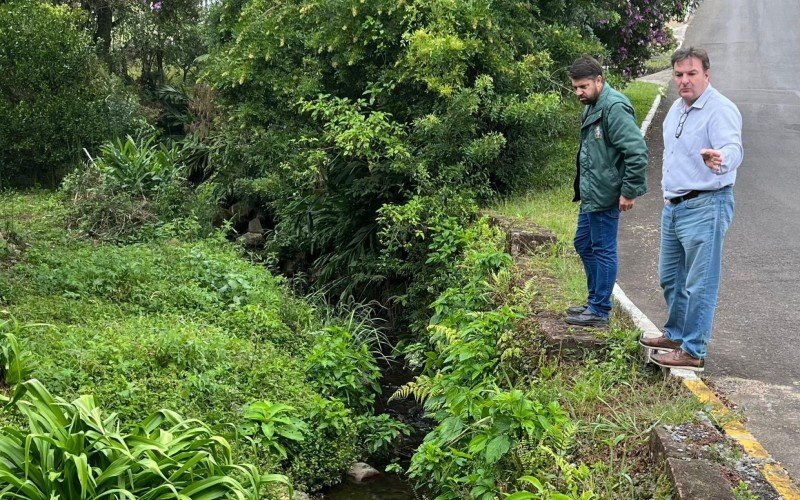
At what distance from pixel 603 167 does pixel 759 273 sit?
3071 millimetres

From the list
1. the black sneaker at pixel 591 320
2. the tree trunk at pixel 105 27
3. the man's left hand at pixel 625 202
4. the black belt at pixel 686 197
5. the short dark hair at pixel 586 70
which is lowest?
the black sneaker at pixel 591 320

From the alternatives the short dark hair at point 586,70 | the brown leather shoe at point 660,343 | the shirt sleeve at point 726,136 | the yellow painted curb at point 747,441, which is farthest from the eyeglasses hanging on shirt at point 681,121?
the yellow painted curb at point 747,441

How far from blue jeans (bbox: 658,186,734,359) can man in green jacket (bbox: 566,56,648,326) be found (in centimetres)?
40

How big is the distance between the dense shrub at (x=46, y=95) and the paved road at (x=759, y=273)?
10.0 metres

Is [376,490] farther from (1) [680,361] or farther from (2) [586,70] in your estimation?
(2) [586,70]

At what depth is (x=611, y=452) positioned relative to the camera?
15.6 ft

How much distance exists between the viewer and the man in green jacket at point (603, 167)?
568cm

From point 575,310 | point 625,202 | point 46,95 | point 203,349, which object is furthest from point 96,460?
point 46,95

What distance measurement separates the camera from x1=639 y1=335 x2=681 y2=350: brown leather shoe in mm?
5461

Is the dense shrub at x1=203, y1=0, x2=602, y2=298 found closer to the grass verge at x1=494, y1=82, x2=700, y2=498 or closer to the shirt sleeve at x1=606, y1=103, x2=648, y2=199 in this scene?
the grass verge at x1=494, y1=82, x2=700, y2=498

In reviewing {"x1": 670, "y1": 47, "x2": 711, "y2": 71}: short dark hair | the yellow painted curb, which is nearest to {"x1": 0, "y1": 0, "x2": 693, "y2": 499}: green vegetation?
the yellow painted curb

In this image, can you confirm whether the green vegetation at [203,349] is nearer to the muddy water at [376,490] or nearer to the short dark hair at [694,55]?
the muddy water at [376,490]

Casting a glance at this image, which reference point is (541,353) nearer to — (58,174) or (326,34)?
(326,34)

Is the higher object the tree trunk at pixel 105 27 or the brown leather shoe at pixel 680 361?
the tree trunk at pixel 105 27
